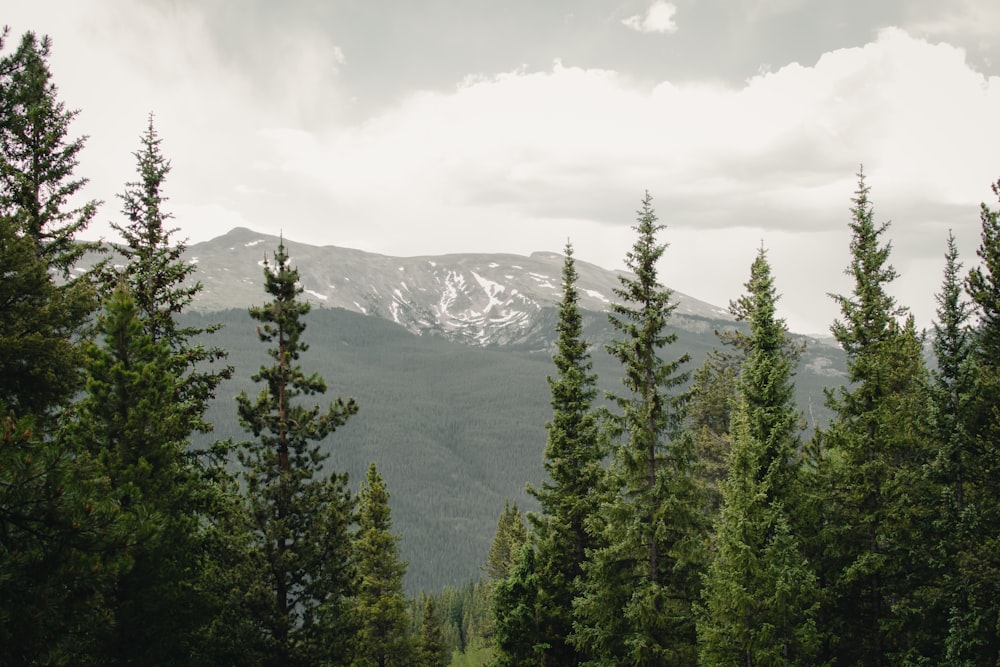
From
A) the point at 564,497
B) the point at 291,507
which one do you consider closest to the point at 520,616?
the point at 564,497

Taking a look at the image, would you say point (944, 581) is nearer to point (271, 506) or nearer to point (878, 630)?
point (878, 630)

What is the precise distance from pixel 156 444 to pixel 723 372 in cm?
3376

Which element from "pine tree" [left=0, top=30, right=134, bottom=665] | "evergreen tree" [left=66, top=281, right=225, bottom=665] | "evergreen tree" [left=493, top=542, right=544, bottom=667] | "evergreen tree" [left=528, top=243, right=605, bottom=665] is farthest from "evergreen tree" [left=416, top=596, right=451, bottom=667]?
"pine tree" [left=0, top=30, right=134, bottom=665]

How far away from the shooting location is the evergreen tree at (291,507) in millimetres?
18125

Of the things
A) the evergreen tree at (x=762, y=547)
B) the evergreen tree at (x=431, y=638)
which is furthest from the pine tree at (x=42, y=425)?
the evergreen tree at (x=431, y=638)

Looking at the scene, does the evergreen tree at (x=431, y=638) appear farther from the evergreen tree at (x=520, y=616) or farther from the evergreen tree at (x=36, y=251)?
the evergreen tree at (x=36, y=251)

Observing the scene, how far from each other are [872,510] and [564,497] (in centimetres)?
1043

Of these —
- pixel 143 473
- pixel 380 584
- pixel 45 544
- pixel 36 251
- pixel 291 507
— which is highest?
pixel 36 251

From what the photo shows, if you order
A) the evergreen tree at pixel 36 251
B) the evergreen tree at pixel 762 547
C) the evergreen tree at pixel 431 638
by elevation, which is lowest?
the evergreen tree at pixel 431 638

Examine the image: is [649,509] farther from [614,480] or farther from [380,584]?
[380,584]

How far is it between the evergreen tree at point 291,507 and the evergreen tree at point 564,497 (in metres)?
9.13

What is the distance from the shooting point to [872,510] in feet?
69.1

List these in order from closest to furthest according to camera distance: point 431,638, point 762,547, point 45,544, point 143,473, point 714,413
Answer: point 45,544 → point 143,473 → point 762,547 → point 714,413 → point 431,638

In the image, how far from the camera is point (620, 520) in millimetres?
21688
